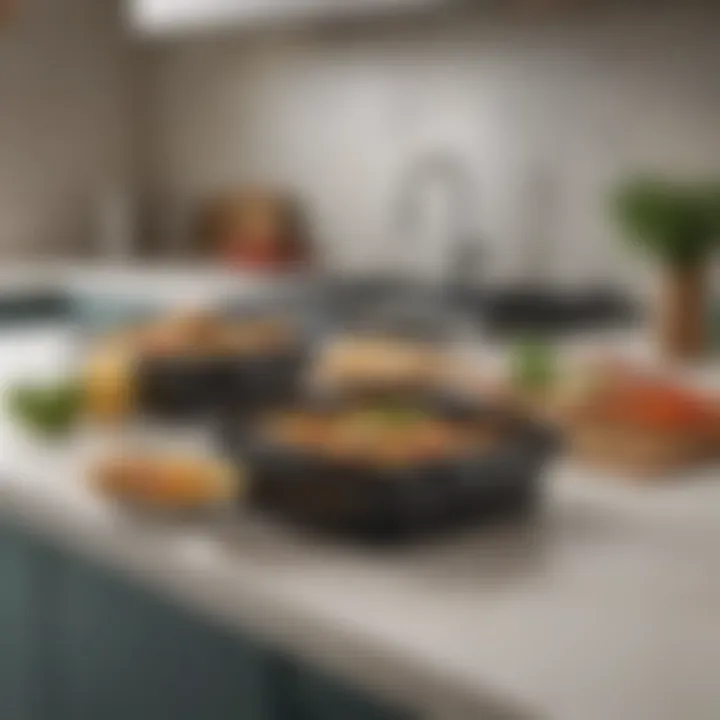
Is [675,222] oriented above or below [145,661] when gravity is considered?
above

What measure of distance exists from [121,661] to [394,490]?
14.4 inches

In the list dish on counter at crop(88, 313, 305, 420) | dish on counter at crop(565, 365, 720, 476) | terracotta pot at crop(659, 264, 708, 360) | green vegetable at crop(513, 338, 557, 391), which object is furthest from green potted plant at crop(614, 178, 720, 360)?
dish on counter at crop(88, 313, 305, 420)

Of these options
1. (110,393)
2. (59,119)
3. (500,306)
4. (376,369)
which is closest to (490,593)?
(376,369)

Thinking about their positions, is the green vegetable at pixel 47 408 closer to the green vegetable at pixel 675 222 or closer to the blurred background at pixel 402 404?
the blurred background at pixel 402 404

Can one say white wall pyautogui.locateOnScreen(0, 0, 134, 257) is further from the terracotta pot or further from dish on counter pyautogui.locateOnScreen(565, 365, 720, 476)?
dish on counter pyautogui.locateOnScreen(565, 365, 720, 476)

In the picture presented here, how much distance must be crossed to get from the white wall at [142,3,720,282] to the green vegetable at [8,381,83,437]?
163 cm

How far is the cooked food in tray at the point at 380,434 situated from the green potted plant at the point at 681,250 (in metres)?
0.91

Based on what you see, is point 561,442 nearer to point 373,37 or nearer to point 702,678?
point 702,678

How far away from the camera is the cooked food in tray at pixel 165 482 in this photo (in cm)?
114

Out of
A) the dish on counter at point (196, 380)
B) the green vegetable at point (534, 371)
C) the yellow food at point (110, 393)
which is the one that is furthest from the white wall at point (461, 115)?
the yellow food at point (110, 393)

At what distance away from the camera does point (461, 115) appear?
3.30 metres

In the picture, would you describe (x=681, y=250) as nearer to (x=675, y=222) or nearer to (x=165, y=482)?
(x=675, y=222)

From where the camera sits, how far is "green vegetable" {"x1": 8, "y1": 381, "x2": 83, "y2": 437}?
1.47 metres

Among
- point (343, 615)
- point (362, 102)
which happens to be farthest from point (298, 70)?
point (343, 615)
